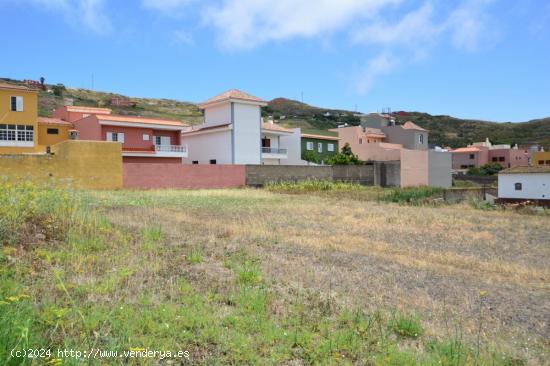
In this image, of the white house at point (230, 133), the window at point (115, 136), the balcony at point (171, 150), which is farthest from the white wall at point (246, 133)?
the window at point (115, 136)

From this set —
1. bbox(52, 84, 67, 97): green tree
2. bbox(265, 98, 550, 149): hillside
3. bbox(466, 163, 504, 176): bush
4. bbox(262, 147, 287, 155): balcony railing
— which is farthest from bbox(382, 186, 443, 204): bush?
bbox(52, 84, 67, 97): green tree

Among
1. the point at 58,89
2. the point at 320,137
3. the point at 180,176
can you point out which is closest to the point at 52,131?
the point at 180,176

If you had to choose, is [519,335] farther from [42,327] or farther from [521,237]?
[521,237]

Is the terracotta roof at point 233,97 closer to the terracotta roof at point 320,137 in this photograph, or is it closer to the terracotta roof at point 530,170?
the terracotta roof at point 320,137

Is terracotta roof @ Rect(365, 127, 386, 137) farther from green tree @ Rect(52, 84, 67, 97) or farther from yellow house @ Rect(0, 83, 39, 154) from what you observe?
green tree @ Rect(52, 84, 67, 97)

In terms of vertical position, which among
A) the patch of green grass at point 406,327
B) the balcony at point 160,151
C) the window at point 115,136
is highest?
the window at point 115,136

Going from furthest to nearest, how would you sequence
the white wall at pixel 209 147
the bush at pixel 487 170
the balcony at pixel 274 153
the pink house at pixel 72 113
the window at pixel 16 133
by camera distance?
the bush at pixel 487 170 → the balcony at pixel 274 153 → the pink house at pixel 72 113 → the white wall at pixel 209 147 → the window at pixel 16 133

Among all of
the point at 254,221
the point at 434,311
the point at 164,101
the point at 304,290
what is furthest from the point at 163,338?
the point at 164,101

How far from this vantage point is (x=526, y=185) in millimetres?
33969

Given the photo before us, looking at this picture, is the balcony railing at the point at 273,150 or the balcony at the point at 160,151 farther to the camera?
the balcony railing at the point at 273,150

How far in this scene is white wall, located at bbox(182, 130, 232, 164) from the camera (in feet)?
131

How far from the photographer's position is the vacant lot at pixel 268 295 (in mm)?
3883

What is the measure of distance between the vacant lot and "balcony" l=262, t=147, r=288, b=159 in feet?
111

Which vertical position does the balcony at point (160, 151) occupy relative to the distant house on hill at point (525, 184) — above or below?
above
